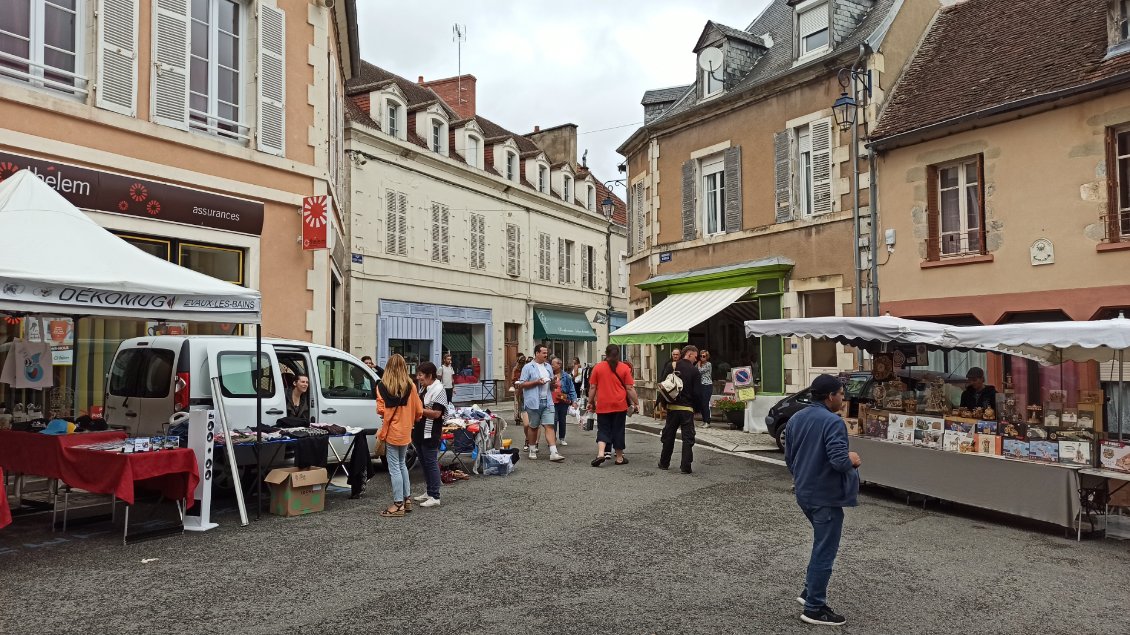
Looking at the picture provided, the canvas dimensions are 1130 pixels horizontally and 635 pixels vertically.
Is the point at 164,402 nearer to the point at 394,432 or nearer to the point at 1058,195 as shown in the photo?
the point at 394,432

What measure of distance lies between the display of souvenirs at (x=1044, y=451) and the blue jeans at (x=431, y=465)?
5.64 metres

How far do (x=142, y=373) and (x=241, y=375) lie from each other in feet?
3.12

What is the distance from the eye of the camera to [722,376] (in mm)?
17781

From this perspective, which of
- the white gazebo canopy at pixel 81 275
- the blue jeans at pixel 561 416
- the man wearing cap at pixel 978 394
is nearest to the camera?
the white gazebo canopy at pixel 81 275

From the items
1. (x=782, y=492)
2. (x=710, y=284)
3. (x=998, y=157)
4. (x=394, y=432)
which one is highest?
(x=998, y=157)

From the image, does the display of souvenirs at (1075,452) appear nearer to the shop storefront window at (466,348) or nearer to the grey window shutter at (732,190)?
the grey window shutter at (732,190)

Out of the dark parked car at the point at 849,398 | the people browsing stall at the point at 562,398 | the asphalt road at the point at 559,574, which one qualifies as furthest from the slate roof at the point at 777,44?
the asphalt road at the point at 559,574

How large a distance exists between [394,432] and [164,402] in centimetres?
244

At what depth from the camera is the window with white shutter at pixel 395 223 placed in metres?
22.5

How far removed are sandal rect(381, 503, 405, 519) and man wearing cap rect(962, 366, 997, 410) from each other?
19.7 ft

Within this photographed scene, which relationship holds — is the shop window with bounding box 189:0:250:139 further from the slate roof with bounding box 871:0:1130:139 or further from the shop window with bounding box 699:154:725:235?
the slate roof with bounding box 871:0:1130:139

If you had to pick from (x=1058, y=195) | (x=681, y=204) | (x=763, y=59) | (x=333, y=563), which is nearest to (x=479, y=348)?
(x=681, y=204)

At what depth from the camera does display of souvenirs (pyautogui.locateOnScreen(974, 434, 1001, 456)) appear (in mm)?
7765

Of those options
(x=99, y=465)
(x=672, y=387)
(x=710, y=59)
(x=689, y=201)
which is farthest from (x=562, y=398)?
(x=710, y=59)
